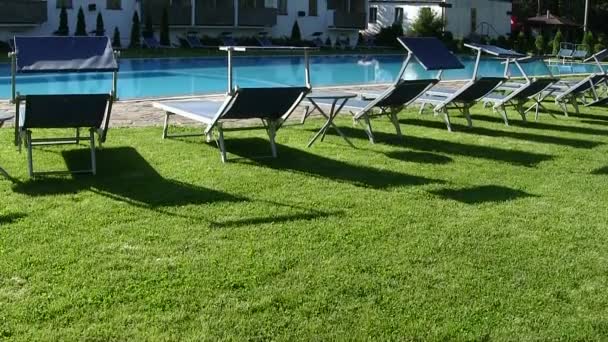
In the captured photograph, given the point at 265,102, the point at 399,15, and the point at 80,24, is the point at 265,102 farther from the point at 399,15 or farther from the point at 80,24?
the point at 399,15

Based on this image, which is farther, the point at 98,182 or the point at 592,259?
the point at 98,182

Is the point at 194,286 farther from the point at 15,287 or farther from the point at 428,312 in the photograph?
the point at 428,312

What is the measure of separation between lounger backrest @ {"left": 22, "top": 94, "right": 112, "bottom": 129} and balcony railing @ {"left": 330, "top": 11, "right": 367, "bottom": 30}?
103ft

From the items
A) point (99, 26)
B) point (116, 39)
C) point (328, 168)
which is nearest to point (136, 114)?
point (328, 168)

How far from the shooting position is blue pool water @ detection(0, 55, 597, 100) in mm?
16484

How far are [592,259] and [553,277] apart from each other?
1.46 feet

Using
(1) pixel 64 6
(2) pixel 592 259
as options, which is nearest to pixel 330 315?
(2) pixel 592 259

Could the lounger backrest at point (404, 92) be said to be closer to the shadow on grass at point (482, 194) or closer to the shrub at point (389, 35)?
the shadow on grass at point (482, 194)

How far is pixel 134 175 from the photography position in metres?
5.89

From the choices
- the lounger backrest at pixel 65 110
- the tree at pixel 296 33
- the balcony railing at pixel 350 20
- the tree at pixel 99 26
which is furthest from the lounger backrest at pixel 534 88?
the balcony railing at pixel 350 20

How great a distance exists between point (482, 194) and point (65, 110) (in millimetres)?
3224

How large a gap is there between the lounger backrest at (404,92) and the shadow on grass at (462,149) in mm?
386

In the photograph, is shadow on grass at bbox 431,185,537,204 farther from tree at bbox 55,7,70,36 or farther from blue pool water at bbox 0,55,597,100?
tree at bbox 55,7,70,36

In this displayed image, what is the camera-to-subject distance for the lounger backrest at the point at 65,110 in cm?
565
